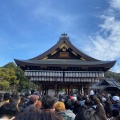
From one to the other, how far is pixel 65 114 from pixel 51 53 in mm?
15213

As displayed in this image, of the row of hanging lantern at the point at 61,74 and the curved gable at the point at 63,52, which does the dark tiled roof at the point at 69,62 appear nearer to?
the curved gable at the point at 63,52

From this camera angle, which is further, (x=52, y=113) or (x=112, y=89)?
(x=112, y=89)

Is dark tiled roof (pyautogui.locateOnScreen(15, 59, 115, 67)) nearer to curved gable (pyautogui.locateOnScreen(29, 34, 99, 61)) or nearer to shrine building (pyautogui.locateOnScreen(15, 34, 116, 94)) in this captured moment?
shrine building (pyautogui.locateOnScreen(15, 34, 116, 94))

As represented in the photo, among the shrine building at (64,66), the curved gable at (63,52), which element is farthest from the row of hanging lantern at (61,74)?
the curved gable at (63,52)

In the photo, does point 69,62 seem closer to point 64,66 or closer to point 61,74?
point 64,66

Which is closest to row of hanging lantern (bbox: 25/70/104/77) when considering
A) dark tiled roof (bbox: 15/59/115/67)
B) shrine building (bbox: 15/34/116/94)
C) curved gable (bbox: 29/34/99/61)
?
shrine building (bbox: 15/34/116/94)

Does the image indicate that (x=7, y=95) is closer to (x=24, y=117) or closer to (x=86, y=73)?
(x=24, y=117)

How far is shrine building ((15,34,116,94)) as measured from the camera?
753 inches

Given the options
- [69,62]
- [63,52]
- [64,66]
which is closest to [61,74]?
[64,66]

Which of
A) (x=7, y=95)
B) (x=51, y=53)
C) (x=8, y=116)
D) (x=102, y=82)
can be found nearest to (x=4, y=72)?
(x=102, y=82)

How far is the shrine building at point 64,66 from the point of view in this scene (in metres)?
19.1

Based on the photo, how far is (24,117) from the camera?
209cm

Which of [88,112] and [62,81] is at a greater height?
[62,81]

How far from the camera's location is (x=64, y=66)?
19.0 meters
